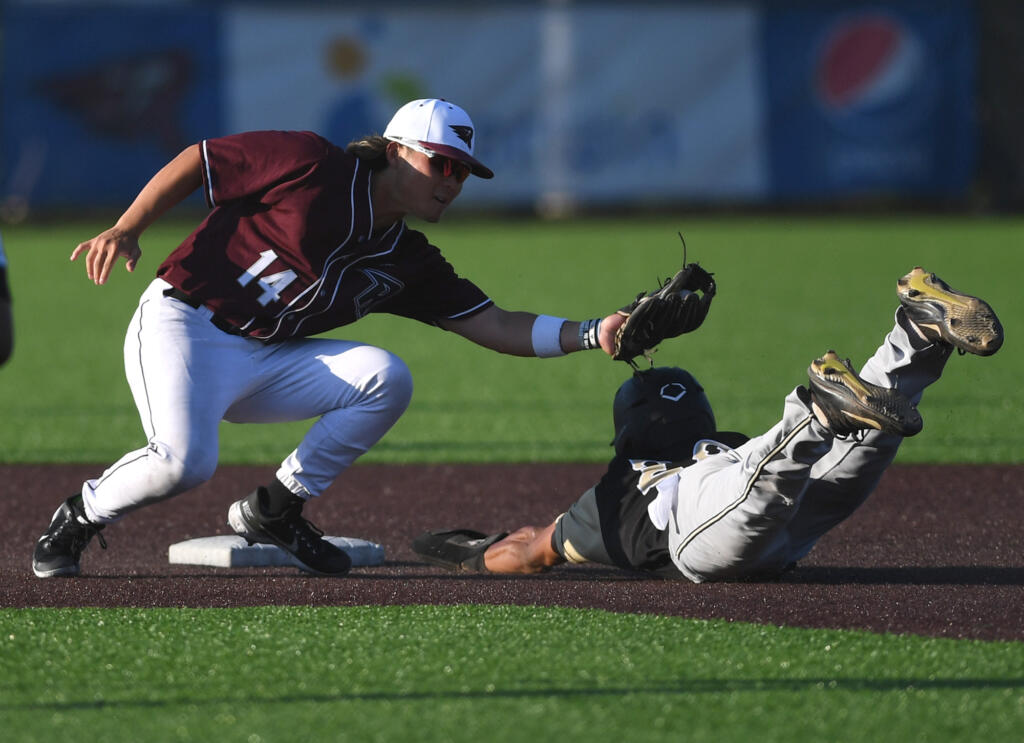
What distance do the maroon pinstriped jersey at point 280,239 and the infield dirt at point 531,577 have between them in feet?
2.89

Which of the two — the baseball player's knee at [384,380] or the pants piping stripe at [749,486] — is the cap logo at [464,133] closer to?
the baseball player's knee at [384,380]

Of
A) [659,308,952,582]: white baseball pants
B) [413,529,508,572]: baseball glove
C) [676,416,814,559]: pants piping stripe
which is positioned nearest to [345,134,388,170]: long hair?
[413,529,508,572]: baseball glove

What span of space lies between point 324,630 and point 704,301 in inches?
66.3

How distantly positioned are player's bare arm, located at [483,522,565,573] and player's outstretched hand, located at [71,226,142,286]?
1528 mm

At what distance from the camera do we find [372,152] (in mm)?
5133

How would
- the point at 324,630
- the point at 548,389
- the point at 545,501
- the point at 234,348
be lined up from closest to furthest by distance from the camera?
the point at 324,630 < the point at 234,348 < the point at 545,501 < the point at 548,389

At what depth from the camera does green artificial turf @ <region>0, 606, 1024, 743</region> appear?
11.1 ft

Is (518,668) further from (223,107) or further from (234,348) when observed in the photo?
(223,107)

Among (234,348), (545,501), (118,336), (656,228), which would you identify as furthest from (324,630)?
(656,228)

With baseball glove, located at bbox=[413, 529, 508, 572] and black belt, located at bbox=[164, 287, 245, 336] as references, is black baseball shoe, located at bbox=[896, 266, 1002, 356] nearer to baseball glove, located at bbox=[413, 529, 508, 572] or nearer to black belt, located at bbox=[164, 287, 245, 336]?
baseball glove, located at bbox=[413, 529, 508, 572]

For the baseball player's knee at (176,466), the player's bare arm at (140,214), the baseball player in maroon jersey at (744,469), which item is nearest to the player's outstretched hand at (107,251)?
the player's bare arm at (140,214)

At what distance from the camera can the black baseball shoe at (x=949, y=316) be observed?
14.1 ft

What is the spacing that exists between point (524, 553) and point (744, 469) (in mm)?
991

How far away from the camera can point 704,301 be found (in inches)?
199
